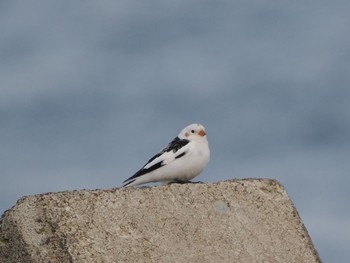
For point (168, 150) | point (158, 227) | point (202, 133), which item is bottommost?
point (158, 227)

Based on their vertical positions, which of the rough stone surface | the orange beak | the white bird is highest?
the orange beak

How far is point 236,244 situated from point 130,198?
3.17 ft

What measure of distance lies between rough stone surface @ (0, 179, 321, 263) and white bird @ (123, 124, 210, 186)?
1.62 meters

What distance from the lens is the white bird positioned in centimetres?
1008

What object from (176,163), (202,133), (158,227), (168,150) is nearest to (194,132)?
(202,133)

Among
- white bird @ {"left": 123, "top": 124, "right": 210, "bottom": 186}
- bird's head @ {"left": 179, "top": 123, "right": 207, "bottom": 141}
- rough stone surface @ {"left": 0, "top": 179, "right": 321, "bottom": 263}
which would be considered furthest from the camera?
bird's head @ {"left": 179, "top": 123, "right": 207, "bottom": 141}

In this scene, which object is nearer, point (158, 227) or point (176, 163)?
point (158, 227)

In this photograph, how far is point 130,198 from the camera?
7.89 m

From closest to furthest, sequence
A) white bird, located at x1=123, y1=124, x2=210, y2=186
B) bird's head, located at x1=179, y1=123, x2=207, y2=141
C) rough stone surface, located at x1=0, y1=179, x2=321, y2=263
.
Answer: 1. rough stone surface, located at x1=0, y1=179, x2=321, y2=263
2. white bird, located at x1=123, y1=124, x2=210, y2=186
3. bird's head, located at x1=179, y1=123, x2=207, y2=141

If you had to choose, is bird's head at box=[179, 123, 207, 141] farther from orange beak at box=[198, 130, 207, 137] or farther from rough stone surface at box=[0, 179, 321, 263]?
rough stone surface at box=[0, 179, 321, 263]

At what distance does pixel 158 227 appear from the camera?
7785 mm

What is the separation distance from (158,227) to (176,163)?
2363mm

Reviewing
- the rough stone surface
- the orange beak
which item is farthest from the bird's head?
the rough stone surface

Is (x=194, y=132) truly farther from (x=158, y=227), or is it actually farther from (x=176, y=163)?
(x=158, y=227)
